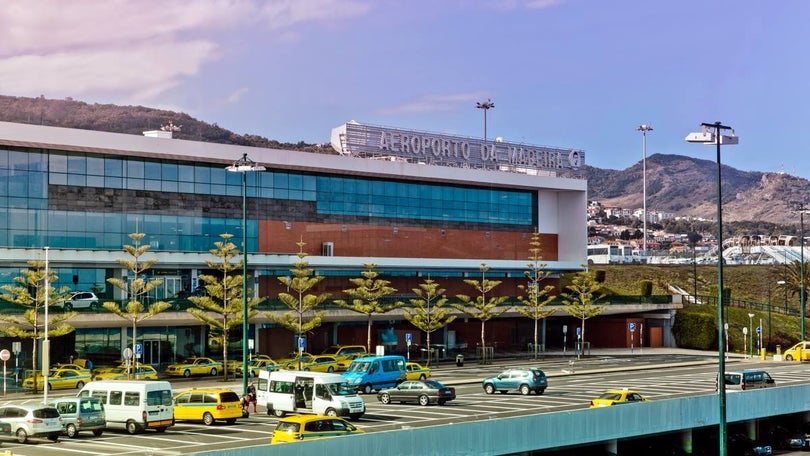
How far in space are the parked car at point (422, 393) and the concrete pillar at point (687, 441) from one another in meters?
11.0

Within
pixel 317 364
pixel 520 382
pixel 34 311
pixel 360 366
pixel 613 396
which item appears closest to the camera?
pixel 613 396

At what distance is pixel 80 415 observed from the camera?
4062cm

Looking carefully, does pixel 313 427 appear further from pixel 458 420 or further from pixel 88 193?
pixel 88 193

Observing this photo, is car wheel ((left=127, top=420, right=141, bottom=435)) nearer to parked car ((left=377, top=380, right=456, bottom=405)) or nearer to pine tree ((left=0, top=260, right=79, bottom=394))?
parked car ((left=377, top=380, right=456, bottom=405))

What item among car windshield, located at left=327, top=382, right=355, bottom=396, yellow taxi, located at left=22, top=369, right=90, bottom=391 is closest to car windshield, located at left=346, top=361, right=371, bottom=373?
car windshield, located at left=327, top=382, right=355, bottom=396

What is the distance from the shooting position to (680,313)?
10231 centimetres

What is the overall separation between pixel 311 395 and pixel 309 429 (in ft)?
30.3

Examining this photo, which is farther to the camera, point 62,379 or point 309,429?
point 62,379

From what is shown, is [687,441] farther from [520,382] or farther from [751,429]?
[520,382]

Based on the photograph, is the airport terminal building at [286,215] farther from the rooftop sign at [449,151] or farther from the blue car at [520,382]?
the blue car at [520,382]

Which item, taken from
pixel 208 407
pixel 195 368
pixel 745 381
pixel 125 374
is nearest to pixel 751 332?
pixel 745 381

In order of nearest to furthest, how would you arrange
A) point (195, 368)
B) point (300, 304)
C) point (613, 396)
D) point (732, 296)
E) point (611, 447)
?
point (611, 447), point (613, 396), point (195, 368), point (300, 304), point (732, 296)

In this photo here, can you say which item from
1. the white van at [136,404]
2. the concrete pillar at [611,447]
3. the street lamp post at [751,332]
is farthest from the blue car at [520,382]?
the street lamp post at [751,332]

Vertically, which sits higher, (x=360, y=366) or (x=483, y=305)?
(x=483, y=305)
